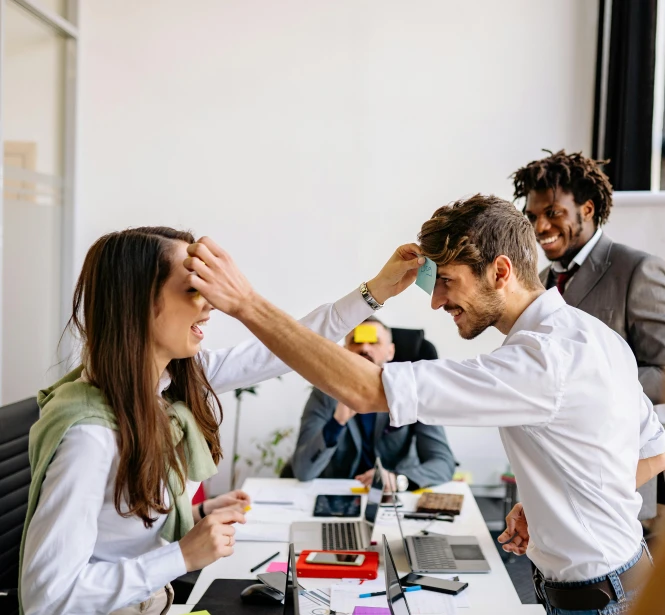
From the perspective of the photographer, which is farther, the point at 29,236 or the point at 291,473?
the point at 29,236

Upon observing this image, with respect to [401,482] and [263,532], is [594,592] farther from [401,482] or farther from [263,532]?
[401,482]

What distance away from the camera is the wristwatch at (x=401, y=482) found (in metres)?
2.94

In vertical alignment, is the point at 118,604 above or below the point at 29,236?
below

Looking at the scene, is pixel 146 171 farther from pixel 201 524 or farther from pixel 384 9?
pixel 201 524

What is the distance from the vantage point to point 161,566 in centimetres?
135

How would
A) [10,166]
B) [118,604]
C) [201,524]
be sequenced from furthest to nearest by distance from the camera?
[10,166] → [201,524] → [118,604]

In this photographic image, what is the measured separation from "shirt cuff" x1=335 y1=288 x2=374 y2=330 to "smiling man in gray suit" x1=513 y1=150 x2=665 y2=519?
Result: 1.06 meters

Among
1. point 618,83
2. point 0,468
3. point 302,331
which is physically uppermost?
point 618,83

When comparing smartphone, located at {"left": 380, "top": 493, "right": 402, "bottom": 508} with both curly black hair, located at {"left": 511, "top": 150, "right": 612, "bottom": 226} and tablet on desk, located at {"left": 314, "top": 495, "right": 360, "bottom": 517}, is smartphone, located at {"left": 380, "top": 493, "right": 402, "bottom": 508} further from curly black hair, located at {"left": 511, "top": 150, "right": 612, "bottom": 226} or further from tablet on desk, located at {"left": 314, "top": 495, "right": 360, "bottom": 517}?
curly black hair, located at {"left": 511, "top": 150, "right": 612, "bottom": 226}

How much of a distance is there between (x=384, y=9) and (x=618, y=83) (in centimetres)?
142

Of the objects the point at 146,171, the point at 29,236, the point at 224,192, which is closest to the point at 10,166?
the point at 29,236

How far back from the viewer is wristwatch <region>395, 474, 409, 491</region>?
294 centimetres

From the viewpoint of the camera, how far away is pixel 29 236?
4152 mm

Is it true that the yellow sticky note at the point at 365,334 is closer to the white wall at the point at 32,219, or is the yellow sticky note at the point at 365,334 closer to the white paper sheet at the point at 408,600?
the white paper sheet at the point at 408,600
